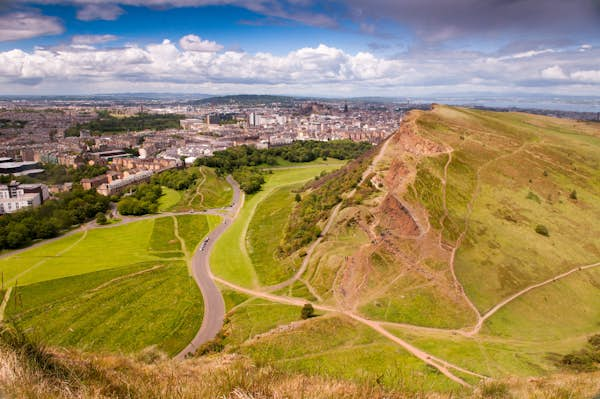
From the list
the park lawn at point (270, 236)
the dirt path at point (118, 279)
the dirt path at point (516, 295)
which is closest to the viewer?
the dirt path at point (516, 295)

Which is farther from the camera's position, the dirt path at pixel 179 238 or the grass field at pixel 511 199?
the dirt path at pixel 179 238

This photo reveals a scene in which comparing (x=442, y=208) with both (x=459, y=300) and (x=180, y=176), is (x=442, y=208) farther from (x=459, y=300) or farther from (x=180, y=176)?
(x=180, y=176)

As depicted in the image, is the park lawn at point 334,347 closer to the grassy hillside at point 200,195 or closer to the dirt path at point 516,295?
the dirt path at point 516,295

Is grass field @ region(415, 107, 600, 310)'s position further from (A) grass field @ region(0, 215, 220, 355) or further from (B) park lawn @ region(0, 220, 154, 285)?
(B) park lawn @ region(0, 220, 154, 285)

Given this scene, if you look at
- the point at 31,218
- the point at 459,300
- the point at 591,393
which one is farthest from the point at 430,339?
the point at 31,218

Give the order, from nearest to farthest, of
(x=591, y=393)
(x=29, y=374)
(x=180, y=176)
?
(x=29, y=374)
(x=591, y=393)
(x=180, y=176)

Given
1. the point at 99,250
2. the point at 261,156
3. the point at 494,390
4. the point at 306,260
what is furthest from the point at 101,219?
the point at 494,390

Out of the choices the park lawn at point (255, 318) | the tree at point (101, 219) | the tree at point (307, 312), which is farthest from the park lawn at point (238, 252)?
the tree at point (101, 219)
